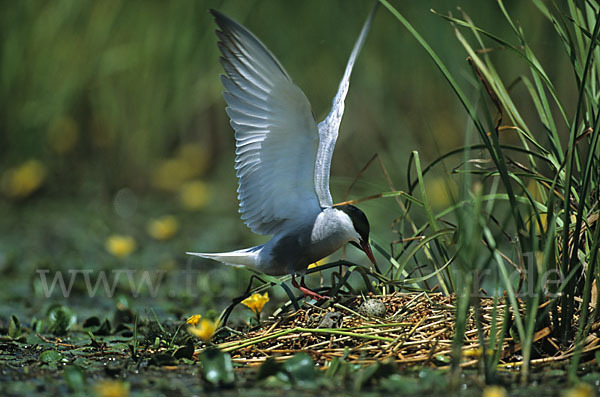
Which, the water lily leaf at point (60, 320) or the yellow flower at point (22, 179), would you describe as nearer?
the water lily leaf at point (60, 320)

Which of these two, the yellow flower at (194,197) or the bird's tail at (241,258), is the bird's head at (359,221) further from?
the yellow flower at (194,197)

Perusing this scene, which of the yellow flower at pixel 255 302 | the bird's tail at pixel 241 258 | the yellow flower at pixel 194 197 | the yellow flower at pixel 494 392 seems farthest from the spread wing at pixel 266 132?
the yellow flower at pixel 194 197

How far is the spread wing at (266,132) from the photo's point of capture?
11.4 feet

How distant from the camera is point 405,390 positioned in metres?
2.77

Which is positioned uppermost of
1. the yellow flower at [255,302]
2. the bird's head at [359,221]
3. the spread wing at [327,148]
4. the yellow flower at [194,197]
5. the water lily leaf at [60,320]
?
the spread wing at [327,148]

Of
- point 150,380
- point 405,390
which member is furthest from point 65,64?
point 405,390

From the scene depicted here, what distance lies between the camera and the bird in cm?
350

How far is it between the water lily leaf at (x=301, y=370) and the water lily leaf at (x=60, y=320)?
5.47 ft

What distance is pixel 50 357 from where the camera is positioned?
3332 millimetres

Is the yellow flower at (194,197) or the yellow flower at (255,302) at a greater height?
the yellow flower at (194,197)

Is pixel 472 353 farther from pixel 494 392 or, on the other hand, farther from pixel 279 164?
pixel 279 164

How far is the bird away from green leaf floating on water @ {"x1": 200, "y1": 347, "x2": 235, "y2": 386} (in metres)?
0.81

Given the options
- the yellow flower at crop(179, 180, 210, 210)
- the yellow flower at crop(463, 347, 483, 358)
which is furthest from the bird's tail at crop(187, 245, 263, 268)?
the yellow flower at crop(179, 180, 210, 210)

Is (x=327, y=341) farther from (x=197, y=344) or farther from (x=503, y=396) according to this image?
(x=503, y=396)
